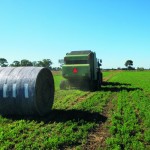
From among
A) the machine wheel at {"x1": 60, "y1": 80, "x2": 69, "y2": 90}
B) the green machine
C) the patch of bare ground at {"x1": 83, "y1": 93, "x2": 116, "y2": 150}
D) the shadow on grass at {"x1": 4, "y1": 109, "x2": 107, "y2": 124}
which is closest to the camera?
the patch of bare ground at {"x1": 83, "y1": 93, "x2": 116, "y2": 150}

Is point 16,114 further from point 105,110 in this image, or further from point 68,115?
point 105,110

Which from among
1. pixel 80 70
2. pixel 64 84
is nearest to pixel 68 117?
pixel 80 70

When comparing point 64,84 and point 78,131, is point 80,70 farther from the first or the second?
point 78,131

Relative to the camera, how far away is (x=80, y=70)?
21922 mm

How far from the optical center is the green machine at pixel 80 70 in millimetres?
21875

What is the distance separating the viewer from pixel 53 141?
7.73m

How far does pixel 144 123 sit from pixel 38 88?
3972 millimetres

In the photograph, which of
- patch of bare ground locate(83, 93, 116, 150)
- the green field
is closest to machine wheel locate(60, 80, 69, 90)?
the green field

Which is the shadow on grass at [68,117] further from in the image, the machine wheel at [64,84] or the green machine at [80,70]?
the machine wheel at [64,84]

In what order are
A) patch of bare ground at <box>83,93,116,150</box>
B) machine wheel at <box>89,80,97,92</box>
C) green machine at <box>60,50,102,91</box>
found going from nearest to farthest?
patch of bare ground at <box>83,93,116,150</box>, green machine at <box>60,50,102,91</box>, machine wheel at <box>89,80,97,92</box>

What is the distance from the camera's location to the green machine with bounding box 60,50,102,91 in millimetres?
21875

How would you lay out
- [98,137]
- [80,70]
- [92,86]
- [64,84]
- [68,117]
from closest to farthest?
[98,137]
[68,117]
[80,70]
[92,86]
[64,84]

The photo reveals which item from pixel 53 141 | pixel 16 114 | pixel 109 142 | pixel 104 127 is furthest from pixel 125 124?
pixel 16 114

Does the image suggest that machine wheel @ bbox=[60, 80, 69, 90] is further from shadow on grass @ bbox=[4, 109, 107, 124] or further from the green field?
shadow on grass @ bbox=[4, 109, 107, 124]
